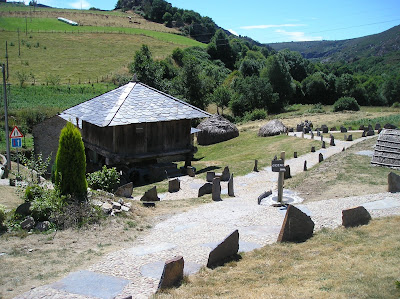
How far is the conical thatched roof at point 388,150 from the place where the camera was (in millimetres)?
18516

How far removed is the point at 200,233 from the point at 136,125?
12.3 meters

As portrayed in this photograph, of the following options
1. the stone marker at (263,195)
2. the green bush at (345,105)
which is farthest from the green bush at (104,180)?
the green bush at (345,105)

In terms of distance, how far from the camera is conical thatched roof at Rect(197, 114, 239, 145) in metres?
36.2

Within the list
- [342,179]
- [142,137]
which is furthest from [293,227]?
[142,137]

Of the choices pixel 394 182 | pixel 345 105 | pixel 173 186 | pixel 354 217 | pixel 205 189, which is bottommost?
pixel 173 186

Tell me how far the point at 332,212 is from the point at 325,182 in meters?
4.48

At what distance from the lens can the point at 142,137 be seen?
22844 millimetres

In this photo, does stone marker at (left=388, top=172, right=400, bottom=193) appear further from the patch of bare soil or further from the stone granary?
the stone granary

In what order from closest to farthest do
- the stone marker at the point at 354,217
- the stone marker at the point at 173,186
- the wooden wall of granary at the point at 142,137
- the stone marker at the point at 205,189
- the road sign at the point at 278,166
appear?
the stone marker at the point at 354,217, the road sign at the point at 278,166, the stone marker at the point at 205,189, the stone marker at the point at 173,186, the wooden wall of granary at the point at 142,137

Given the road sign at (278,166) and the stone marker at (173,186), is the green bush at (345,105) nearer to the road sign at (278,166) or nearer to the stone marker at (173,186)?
Result: the stone marker at (173,186)

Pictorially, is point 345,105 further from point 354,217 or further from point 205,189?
→ point 354,217

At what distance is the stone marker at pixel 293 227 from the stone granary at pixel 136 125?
41.8 feet

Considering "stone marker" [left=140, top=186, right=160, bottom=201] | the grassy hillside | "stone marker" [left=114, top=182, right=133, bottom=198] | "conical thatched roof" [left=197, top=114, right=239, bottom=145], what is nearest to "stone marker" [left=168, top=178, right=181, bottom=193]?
"stone marker" [left=140, top=186, right=160, bottom=201]

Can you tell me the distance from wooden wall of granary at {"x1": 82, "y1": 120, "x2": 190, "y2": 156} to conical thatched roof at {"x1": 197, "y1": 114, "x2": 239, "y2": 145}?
1165 cm
